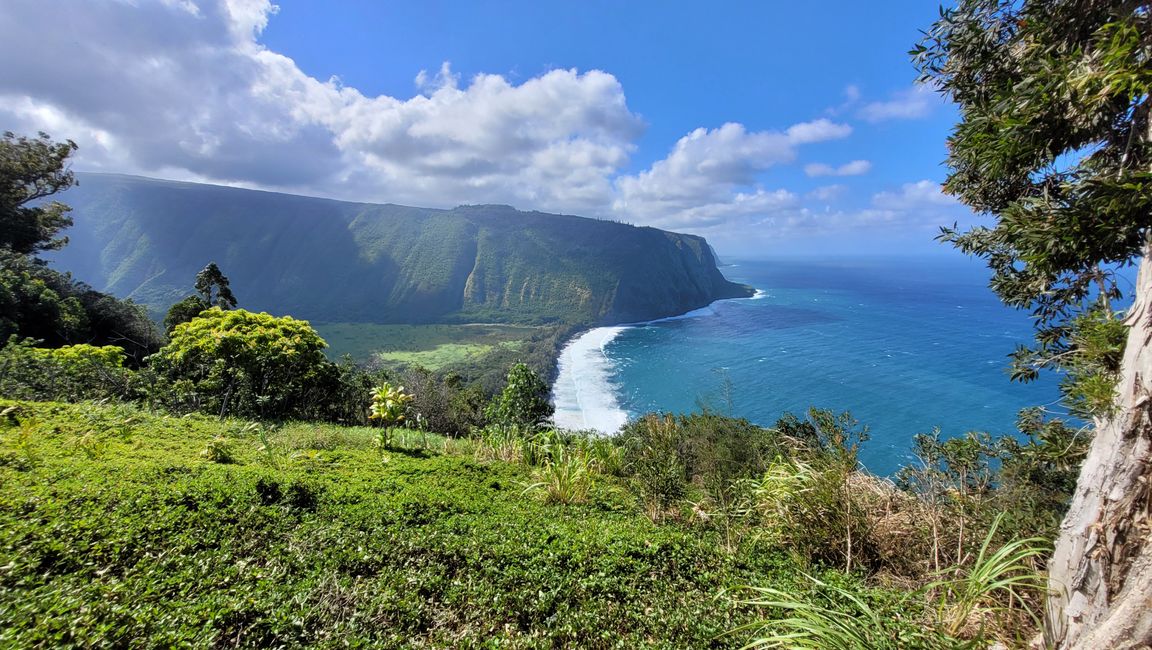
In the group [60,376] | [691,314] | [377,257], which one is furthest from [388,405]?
[377,257]

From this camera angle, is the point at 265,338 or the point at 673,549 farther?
the point at 265,338

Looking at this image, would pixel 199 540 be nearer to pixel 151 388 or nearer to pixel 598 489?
pixel 598 489

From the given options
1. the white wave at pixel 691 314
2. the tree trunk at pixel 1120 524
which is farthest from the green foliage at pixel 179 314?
the white wave at pixel 691 314

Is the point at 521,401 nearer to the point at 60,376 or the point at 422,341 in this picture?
the point at 60,376

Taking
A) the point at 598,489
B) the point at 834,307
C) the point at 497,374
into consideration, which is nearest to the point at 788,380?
the point at 497,374

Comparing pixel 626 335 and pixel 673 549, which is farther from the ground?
pixel 673 549

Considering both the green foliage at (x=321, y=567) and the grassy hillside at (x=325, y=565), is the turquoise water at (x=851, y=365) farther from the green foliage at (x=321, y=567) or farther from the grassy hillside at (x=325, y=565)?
the green foliage at (x=321, y=567)
